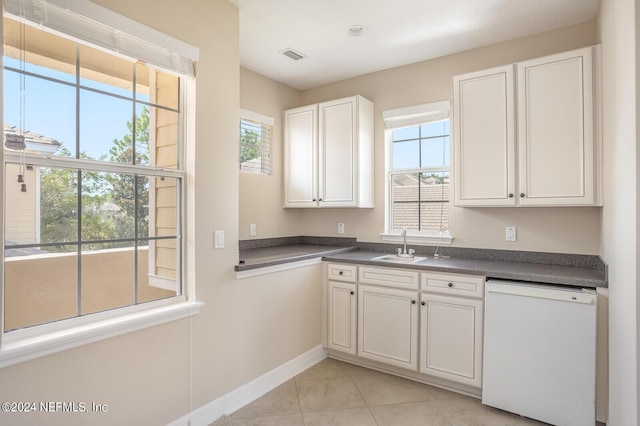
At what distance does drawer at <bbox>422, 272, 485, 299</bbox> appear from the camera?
2.54 m

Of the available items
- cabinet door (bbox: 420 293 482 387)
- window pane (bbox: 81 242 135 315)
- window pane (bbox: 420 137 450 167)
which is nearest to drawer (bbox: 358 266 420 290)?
cabinet door (bbox: 420 293 482 387)

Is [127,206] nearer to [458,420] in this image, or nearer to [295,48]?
[295,48]

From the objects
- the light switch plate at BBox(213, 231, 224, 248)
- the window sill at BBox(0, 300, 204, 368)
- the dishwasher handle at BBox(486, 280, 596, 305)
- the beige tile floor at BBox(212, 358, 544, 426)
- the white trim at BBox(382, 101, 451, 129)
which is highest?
the white trim at BBox(382, 101, 451, 129)

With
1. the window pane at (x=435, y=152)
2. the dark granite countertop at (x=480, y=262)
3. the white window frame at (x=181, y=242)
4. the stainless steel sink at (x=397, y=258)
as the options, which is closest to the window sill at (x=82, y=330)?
the white window frame at (x=181, y=242)

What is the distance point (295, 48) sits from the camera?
10.1ft

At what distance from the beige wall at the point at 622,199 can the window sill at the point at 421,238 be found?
1184 millimetres

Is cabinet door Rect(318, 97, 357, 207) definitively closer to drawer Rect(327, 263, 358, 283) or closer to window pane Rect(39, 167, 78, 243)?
drawer Rect(327, 263, 358, 283)

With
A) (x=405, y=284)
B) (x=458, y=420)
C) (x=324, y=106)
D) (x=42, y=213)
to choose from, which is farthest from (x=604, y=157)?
(x=42, y=213)

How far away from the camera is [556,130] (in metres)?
2.50

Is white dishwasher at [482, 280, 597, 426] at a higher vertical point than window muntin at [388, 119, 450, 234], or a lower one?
lower

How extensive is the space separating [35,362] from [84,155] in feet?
3.08

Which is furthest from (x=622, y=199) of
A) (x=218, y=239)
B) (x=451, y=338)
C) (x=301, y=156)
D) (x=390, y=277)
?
(x=301, y=156)

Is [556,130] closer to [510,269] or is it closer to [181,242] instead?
[510,269]

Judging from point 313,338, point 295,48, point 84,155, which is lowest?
point 313,338
